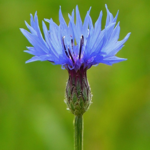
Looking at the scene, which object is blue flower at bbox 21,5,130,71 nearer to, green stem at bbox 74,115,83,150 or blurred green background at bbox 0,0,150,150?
green stem at bbox 74,115,83,150

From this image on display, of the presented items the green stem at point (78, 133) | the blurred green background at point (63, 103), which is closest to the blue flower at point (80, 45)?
the green stem at point (78, 133)

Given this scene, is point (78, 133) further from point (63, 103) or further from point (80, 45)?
point (63, 103)

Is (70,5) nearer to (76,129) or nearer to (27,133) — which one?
(27,133)

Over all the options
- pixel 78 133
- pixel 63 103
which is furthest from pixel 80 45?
pixel 63 103

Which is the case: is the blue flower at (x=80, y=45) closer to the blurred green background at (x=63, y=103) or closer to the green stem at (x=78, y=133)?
the green stem at (x=78, y=133)

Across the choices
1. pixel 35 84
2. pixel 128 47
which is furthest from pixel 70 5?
pixel 35 84

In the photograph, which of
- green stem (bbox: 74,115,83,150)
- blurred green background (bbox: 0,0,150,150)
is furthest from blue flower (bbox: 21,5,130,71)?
blurred green background (bbox: 0,0,150,150)

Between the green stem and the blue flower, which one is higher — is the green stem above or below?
below

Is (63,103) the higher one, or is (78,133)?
(63,103)
